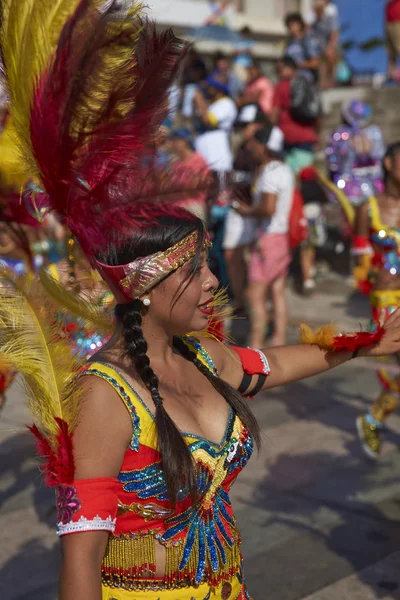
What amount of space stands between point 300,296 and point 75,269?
824cm

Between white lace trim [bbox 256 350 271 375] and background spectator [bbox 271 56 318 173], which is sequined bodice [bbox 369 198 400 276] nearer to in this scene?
white lace trim [bbox 256 350 271 375]

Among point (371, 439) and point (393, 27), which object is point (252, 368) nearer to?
point (371, 439)

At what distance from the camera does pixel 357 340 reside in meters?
2.70

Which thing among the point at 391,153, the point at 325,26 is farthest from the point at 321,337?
the point at 325,26

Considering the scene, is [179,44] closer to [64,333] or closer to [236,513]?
[64,333]

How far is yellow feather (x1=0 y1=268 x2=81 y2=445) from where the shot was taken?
2035 millimetres

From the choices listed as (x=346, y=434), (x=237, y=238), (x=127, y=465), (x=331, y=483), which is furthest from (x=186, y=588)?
(x=237, y=238)

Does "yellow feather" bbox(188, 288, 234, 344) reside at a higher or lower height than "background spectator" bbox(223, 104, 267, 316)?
higher

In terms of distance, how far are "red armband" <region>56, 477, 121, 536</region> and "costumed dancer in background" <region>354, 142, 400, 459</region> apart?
3.68m

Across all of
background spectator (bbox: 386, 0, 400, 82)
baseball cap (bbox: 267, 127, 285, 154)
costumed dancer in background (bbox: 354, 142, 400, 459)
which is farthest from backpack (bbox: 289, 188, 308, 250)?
background spectator (bbox: 386, 0, 400, 82)

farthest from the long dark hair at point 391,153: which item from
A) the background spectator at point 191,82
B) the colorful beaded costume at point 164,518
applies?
the background spectator at point 191,82

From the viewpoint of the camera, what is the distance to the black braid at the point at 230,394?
7.61 ft

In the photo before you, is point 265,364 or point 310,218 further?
point 310,218

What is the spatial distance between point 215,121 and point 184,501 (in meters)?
7.78
